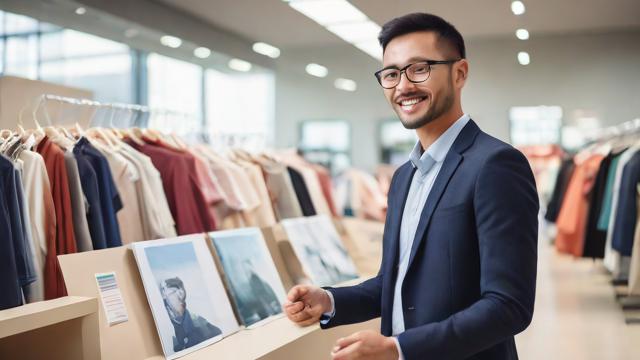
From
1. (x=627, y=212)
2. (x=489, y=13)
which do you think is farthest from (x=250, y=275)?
(x=627, y=212)

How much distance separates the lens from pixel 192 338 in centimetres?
249

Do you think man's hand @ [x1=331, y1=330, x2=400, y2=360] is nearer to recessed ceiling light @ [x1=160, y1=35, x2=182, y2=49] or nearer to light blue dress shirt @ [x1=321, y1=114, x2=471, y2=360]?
light blue dress shirt @ [x1=321, y1=114, x2=471, y2=360]

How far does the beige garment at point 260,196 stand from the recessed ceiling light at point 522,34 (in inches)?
69.6

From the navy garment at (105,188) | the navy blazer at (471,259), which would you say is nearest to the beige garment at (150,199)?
the navy garment at (105,188)

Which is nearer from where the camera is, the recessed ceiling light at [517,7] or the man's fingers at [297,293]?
the man's fingers at [297,293]

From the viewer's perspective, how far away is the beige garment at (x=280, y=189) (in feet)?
14.8

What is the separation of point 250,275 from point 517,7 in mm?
2052

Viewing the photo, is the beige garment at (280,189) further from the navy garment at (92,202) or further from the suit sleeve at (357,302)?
the suit sleeve at (357,302)

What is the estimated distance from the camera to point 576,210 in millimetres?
6238

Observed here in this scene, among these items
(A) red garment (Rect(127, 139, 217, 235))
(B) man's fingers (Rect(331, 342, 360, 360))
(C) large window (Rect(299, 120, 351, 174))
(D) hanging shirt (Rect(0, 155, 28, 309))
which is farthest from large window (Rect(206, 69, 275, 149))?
(B) man's fingers (Rect(331, 342, 360, 360))

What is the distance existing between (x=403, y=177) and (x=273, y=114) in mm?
2979

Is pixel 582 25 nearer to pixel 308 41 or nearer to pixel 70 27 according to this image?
pixel 308 41

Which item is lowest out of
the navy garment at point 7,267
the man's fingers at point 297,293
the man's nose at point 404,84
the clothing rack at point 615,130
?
the man's fingers at point 297,293

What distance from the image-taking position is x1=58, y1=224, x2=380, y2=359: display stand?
225 cm
